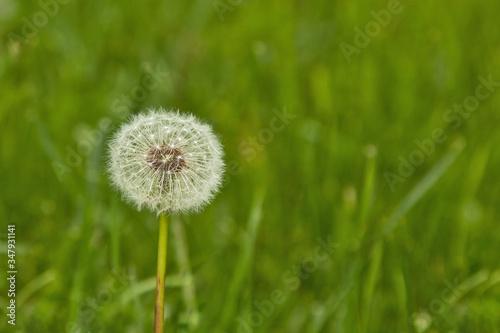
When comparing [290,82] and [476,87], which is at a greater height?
[290,82]

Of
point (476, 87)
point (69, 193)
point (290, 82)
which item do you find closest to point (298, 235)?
point (69, 193)

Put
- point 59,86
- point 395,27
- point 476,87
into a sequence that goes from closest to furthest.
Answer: point 59,86 < point 476,87 < point 395,27

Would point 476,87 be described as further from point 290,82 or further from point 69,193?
point 69,193

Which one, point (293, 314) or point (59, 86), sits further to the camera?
point (59, 86)
